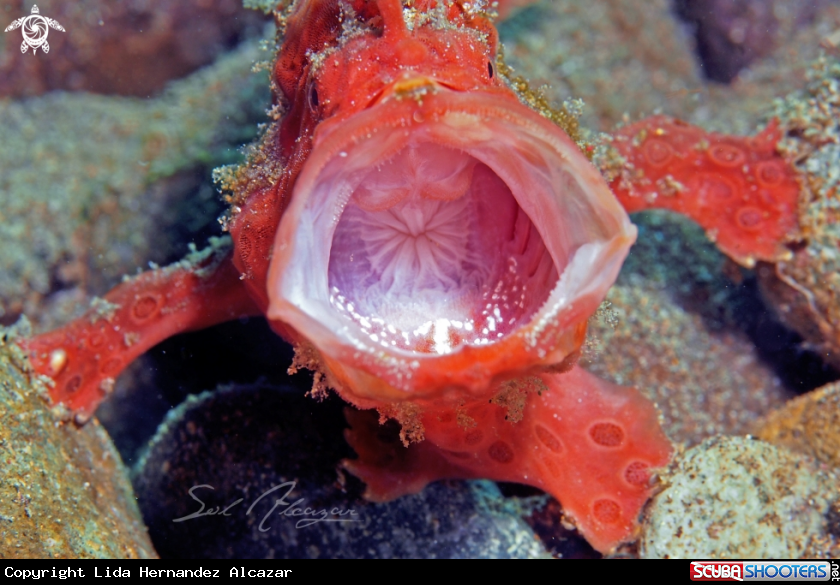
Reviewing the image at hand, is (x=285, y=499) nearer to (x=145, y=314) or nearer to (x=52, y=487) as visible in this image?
(x=52, y=487)

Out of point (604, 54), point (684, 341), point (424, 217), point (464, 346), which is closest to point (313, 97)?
point (424, 217)

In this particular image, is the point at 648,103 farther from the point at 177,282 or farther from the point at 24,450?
the point at 24,450

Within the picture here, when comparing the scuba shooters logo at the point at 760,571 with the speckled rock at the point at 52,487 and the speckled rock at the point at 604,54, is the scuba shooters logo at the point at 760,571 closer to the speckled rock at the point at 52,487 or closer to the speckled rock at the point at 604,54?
the speckled rock at the point at 52,487

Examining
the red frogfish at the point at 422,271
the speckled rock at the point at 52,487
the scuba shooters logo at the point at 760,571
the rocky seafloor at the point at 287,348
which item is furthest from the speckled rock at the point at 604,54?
the speckled rock at the point at 52,487

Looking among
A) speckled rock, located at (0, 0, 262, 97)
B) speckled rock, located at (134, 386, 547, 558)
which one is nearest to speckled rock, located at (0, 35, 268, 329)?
speckled rock, located at (0, 0, 262, 97)

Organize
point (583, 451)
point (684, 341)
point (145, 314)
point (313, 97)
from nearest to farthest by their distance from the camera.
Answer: point (313, 97), point (583, 451), point (145, 314), point (684, 341)

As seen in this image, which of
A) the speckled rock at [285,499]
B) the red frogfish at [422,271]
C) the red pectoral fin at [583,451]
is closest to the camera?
the red frogfish at [422,271]

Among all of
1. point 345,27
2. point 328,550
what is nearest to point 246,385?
point 328,550
